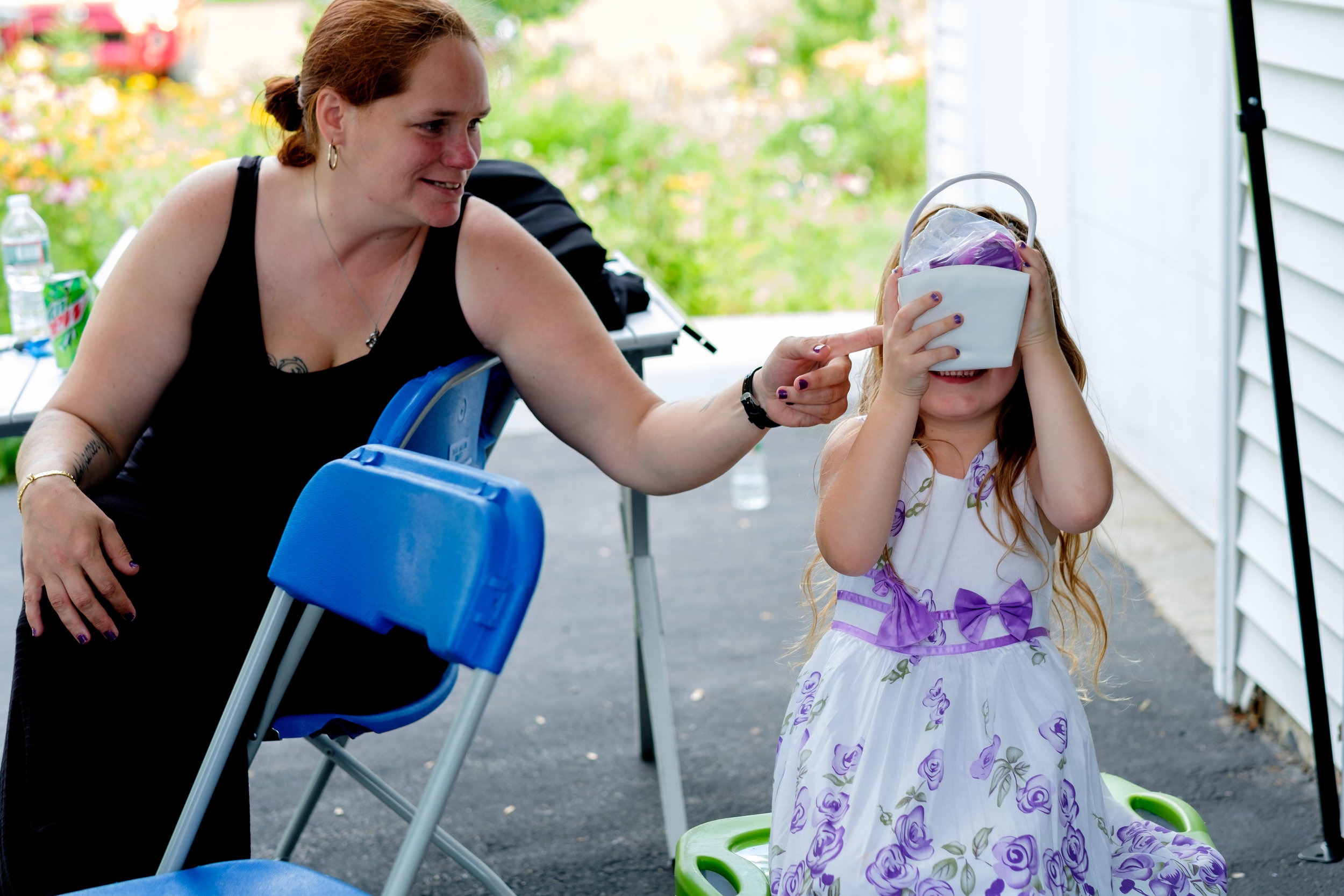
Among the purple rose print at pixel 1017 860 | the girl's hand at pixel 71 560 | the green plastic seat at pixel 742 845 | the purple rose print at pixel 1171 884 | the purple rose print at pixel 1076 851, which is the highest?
the girl's hand at pixel 71 560

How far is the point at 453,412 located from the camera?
65.9 inches

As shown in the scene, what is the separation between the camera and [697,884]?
1592mm

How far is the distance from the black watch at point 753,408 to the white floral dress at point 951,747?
0.20 meters

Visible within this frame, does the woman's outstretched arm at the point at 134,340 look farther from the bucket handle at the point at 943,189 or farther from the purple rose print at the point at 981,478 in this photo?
the purple rose print at the point at 981,478

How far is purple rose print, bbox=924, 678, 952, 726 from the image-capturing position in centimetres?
143

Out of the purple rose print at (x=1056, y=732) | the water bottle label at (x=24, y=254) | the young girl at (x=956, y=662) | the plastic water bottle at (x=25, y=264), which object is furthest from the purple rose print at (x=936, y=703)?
the water bottle label at (x=24, y=254)

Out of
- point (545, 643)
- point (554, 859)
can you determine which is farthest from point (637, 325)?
point (545, 643)

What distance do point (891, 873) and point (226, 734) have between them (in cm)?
74

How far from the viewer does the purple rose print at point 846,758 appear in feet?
4.71

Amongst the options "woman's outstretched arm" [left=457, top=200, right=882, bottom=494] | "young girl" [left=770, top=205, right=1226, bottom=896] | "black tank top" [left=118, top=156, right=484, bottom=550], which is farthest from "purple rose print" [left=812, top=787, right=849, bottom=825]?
"black tank top" [left=118, top=156, right=484, bottom=550]

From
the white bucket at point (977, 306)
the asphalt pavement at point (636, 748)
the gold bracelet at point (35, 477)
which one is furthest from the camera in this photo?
the asphalt pavement at point (636, 748)

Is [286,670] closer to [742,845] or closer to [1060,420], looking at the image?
[742,845]

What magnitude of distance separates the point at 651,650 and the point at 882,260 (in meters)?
4.02

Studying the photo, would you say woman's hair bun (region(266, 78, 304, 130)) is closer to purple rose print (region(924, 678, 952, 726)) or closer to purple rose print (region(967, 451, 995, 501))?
purple rose print (region(967, 451, 995, 501))
